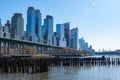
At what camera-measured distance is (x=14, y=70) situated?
159 ft

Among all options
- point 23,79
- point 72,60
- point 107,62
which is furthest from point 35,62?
point 107,62

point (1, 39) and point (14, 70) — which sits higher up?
point (1, 39)

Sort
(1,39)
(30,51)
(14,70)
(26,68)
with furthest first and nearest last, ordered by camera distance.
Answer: (30,51) < (1,39) < (26,68) < (14,70)

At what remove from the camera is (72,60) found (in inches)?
3041

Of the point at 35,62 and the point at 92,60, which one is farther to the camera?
the point at 92,60

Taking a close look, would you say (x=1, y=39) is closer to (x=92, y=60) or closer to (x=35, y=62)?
(x=92, y=60)

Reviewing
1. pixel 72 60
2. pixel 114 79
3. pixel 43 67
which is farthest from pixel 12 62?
pixel 72 60

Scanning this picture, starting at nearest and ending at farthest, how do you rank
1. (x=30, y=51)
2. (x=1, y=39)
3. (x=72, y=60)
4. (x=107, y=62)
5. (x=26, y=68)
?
(x=26, y=68)
(x=72, y=60)
(x=107, y=62)
(x=1, y=39)
(x=30, y=51)

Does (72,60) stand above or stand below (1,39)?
below

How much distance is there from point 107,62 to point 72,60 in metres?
14.2

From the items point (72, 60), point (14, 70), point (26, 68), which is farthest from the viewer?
point (72, 60)

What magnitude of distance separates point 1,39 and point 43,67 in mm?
58071

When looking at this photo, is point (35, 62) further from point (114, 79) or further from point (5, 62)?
point (114, 79)

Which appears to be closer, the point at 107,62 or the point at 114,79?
the point at 114,79
